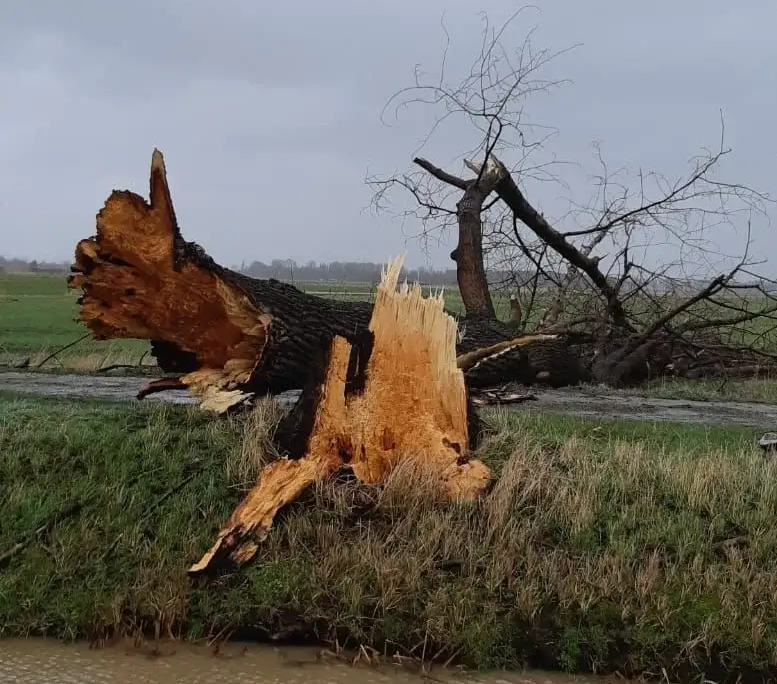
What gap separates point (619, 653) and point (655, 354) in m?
9.03

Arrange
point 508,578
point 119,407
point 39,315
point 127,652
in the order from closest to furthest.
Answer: point 127,652
point 508,578
point 119,407
point 39,315

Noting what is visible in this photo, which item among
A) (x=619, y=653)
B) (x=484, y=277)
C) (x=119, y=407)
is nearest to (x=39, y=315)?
(x=484, y=277)

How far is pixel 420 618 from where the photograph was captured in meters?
5.09

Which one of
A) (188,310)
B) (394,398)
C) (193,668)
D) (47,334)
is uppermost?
(188,310)

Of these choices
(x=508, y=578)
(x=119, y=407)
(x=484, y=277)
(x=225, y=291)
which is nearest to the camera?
(x=508, y=578)

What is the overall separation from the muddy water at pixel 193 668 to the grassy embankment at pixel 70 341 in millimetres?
3647

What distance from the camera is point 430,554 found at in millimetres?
5488

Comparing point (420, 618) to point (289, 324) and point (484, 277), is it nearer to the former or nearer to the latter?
point (289, 324)

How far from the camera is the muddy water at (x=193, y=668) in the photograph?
4625 millimetres

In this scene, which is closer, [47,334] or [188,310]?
[188,310]

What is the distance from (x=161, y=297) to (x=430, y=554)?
3.13 m

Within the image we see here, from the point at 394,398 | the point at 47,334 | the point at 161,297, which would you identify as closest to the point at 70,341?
the point at 47,334

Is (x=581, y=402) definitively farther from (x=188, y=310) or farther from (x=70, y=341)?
(x=70, y=341)

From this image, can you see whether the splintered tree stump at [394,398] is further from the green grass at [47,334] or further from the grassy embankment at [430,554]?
the green grass at [47,334]
